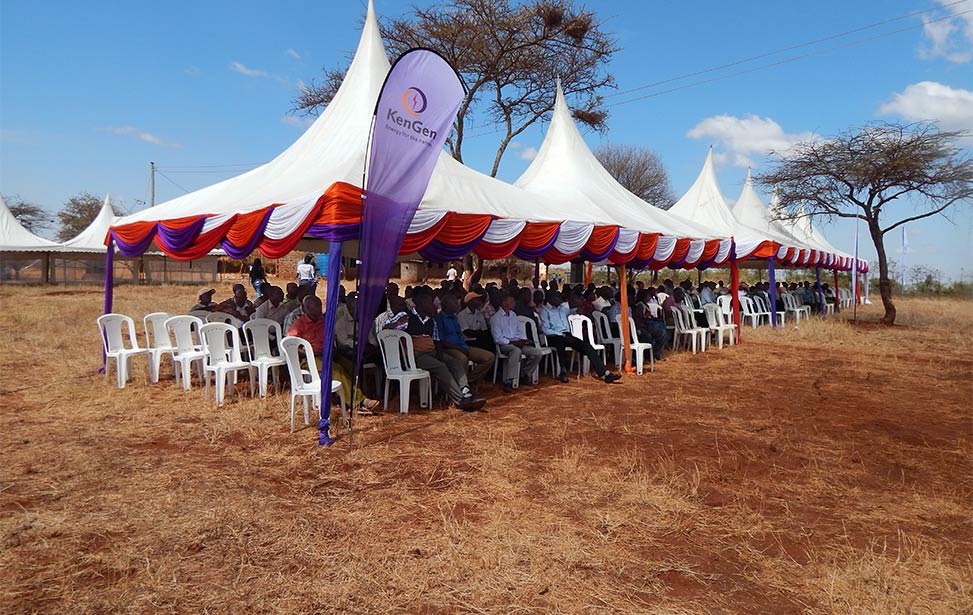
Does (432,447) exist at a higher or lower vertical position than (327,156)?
lower

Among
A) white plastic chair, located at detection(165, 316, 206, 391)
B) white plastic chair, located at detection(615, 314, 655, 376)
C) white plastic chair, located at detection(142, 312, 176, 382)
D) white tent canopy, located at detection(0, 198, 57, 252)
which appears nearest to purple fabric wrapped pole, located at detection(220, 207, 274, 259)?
white plastic chair, located at detection(165, 316, 206, 391)

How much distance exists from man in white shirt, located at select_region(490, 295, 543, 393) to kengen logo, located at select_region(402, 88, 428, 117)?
3.47 m

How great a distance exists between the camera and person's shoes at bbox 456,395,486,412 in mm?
6832

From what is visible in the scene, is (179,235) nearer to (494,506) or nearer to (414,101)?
(414,101)

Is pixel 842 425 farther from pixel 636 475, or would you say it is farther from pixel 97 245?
pixel 97 245

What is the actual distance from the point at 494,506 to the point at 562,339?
4995mm

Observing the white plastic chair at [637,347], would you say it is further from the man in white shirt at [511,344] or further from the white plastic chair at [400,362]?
the white plastic chair at [400,362]

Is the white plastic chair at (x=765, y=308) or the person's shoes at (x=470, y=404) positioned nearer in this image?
the person's shoes at (x=470, y=404)

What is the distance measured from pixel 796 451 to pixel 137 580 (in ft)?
17.4

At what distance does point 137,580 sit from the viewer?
125 inches

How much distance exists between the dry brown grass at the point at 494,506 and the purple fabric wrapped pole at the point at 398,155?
1.41 metres

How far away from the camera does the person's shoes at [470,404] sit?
269 inches

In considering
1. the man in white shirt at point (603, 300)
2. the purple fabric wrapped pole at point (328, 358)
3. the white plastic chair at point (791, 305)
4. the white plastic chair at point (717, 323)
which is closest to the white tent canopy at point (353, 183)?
the purple fabric wrapped pole at point (328, 358)

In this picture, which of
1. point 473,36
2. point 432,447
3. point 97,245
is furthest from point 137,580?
point 97,245
